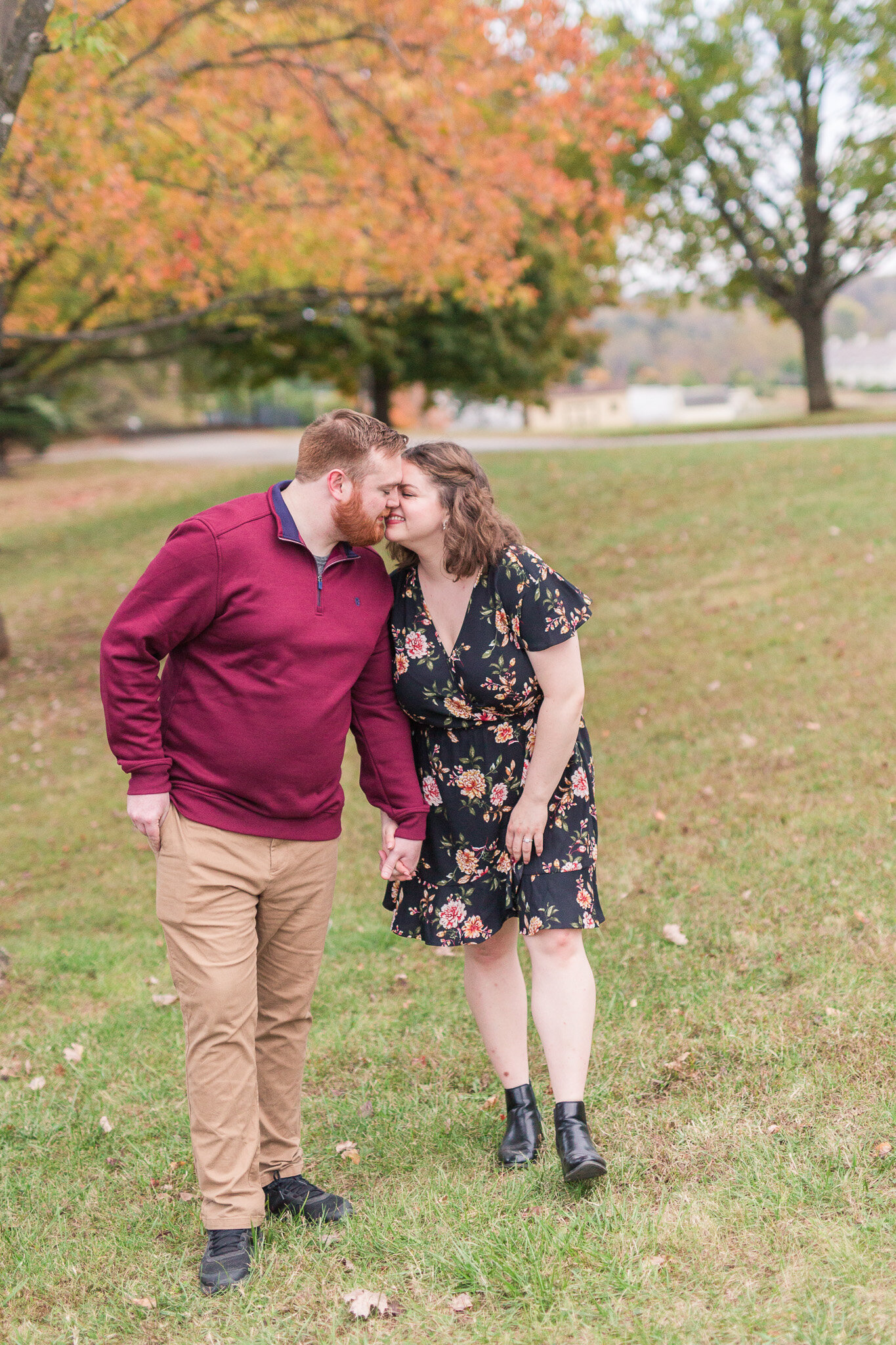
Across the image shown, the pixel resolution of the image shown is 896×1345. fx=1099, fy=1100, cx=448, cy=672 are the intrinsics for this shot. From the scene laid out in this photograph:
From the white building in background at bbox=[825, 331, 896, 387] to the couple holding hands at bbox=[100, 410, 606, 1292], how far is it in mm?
114988

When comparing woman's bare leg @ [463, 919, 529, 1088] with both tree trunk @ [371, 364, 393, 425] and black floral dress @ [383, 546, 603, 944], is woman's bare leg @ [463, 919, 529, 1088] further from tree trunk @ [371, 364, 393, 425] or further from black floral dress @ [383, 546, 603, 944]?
tree trunk @ [371, 364, 393, 425]

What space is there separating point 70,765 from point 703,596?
570 cm

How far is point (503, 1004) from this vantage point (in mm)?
3383

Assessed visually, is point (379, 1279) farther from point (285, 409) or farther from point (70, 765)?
point (285, 409)

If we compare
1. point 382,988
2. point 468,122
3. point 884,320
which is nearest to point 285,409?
point 468,122

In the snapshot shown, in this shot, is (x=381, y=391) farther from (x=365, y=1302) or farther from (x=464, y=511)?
(x=365, y=1302)

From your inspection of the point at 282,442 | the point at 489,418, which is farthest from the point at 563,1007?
the point at 489,418

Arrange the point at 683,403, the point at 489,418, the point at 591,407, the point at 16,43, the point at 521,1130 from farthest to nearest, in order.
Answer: the point at 683,403 < the point at 591,407 < the point at 489,418 < the point at 16,43 < the point at 521,1130

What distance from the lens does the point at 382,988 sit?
4730 millimetres

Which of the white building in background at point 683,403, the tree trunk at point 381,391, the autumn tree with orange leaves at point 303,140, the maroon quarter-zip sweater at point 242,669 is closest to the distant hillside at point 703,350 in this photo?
the white building in background at point 683,403

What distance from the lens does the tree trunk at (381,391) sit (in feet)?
78.6

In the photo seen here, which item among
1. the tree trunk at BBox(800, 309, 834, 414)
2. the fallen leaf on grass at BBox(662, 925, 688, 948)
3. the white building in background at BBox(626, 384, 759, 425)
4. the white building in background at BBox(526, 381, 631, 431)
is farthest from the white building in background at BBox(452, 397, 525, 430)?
the fallen leaf on grass at BBox(662, 925, 688, 948)

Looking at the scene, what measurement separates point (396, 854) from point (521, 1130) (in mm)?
964

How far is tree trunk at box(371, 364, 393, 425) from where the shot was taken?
78.6 ft
